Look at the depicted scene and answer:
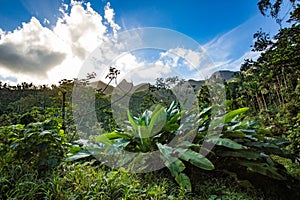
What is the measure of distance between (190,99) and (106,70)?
1.98 m

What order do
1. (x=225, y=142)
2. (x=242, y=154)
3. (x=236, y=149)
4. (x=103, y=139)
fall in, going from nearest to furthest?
(x=225, y=142) < (x=242, y=154) < (x=236, y=149) < (x=103, y=139)

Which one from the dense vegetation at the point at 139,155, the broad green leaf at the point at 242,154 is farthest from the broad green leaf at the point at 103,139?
the broad green leaf at the point at 242,154

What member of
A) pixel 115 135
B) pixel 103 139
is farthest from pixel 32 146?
pixel 115 135

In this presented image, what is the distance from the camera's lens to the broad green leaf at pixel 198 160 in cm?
200

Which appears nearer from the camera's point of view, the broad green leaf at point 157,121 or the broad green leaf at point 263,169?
the broad green leaf at point 263,169

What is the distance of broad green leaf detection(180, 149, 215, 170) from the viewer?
2.00m

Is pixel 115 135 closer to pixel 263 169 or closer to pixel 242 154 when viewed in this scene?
pixel 242 154

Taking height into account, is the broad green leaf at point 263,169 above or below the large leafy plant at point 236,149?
below

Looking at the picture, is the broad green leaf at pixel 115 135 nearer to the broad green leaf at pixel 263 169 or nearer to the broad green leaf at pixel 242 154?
the broad green leaf at pixel 242 154

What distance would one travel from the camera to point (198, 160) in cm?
207

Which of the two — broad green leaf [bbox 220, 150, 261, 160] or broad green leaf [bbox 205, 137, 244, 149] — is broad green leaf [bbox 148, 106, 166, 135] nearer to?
broad green leaf [bbox 205, 137, 244, 149]

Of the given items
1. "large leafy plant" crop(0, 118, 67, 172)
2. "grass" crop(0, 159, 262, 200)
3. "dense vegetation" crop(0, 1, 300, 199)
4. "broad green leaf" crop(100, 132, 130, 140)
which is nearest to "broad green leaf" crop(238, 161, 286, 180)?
"dense vegetation" crop(0, 1, 300, 199)

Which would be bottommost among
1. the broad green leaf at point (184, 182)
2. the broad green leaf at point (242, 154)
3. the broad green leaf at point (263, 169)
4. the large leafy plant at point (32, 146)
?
the broad green leaf at point (263, 169)

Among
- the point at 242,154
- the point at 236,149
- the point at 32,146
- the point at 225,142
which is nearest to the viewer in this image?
the point at 32,146
